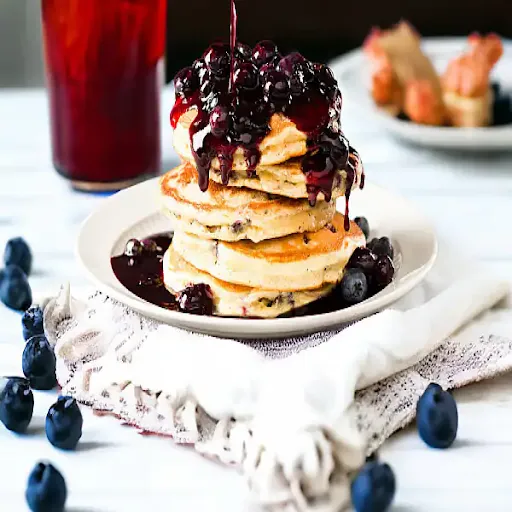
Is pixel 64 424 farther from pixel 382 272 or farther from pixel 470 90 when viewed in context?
pixel 470 90

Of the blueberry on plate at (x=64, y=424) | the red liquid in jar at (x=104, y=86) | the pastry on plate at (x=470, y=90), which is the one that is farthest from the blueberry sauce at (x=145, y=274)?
the pastry on plate at (x=470, y=90)

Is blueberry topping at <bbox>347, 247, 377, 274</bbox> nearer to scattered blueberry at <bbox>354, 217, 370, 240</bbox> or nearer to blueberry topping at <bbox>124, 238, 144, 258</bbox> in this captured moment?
scattered blueberry at <bbox>354, 217, 370, 240</bbox>

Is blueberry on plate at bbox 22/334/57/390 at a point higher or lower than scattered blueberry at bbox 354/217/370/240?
lower

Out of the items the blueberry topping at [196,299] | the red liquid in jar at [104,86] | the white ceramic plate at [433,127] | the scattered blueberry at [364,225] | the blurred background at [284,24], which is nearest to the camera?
the blueberry topping at [196,299]

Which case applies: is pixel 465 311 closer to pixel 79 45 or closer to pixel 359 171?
pixel 359 171

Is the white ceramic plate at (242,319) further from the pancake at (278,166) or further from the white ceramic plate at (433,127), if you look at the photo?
the white ceramic plate at (433,127)

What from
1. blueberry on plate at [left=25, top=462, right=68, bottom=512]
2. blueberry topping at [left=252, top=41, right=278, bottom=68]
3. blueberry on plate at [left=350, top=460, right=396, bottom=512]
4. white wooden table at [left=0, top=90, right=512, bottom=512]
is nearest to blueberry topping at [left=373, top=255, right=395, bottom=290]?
white wooden table at [left=0, top=90, right=512, bottom=512]
